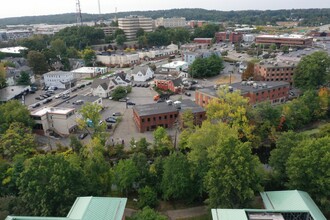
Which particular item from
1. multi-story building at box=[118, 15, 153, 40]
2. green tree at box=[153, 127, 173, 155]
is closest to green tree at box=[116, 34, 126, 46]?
multi-story building at box=[118, 15, 153, 40]

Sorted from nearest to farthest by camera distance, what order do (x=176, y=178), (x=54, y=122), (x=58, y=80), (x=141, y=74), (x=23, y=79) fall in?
(x=176, y=178) → (x=54, y=122) → (x=23, y=79) → (x=58, y=80) → (x=141, y=74)

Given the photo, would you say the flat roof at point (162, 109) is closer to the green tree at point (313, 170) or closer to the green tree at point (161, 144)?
the green tree at point (161, 144)

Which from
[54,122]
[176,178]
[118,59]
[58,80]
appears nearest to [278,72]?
[176,178]

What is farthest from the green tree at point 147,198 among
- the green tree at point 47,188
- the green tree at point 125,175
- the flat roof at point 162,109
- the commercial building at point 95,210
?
the flat roof at point 162,109

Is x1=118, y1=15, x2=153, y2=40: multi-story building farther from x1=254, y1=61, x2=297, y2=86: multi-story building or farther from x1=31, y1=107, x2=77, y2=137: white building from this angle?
x1=31, y1=107, x2=77, y2=137: white building

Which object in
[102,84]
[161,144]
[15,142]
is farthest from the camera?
[102,84]

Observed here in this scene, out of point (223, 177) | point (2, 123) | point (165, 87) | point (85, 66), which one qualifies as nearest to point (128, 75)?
point (165, 87)

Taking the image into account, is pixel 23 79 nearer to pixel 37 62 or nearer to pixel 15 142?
pixel 37 62
